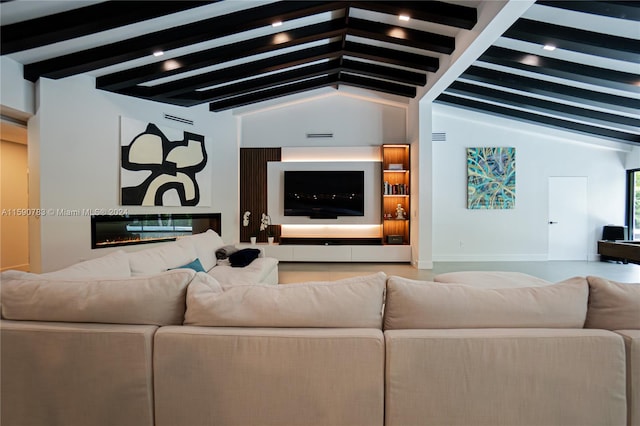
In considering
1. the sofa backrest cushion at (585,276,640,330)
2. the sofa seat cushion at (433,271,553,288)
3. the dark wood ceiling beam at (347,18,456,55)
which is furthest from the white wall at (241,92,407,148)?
the sofa backrest cushion at (585,276,640,330)

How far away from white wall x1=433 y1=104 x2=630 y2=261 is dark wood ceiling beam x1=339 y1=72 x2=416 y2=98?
0.88 metres

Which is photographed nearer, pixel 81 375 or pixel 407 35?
pixel 81 375

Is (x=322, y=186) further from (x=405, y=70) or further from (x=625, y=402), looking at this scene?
(x=625, y=402)

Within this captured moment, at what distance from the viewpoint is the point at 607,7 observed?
9.55 feet

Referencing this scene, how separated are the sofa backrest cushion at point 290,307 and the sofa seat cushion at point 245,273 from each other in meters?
1.79

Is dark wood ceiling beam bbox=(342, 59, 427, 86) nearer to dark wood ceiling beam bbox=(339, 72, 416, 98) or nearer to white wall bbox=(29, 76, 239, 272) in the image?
dark wood ceiling beam bbox=(339, 72, 416, 98)

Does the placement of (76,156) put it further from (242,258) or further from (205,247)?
(242,258)

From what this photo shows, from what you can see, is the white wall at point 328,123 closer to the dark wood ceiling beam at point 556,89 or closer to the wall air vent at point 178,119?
the wall air vent at point 178,119

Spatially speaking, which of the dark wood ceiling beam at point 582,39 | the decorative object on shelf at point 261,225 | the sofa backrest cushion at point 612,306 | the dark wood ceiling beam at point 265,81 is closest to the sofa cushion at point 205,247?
the decorative object on shelf at point 261,225

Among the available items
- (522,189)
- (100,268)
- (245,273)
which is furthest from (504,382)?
(522,189)

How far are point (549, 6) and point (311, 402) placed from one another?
13.2 feet

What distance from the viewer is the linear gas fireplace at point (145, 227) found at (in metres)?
4.59

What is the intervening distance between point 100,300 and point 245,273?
218 centimetres

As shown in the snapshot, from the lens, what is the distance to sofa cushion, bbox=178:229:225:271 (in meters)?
3.71
